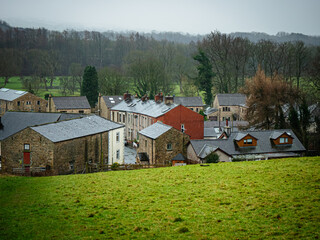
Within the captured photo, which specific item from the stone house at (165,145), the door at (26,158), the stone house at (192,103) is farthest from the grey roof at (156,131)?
the stone house at (192,103)

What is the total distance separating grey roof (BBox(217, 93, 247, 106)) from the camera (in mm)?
81500

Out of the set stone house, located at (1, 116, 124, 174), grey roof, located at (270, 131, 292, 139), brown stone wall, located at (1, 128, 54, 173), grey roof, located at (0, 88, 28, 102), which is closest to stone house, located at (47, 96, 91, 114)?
grey roof, located at (0, 88, 28, 102)

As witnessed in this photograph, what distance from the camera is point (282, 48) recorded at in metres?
90.2

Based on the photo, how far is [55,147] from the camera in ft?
107

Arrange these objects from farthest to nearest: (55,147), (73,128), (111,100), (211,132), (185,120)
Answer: (111,100)
(211,132)
(185,120)
(73,128)
(55,147)

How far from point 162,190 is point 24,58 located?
359ft

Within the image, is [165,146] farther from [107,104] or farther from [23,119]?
[107,104]

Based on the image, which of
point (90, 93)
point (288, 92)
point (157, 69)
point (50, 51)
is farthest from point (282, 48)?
point (50, 51)

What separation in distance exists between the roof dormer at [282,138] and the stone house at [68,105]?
159ft

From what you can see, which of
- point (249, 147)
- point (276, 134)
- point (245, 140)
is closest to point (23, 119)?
point (245, 140)

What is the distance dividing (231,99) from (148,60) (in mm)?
29219

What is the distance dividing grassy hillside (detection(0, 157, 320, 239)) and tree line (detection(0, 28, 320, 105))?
158ft

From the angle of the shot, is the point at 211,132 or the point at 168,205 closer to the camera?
the point at 168,205

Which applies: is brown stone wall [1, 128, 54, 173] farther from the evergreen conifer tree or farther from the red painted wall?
the evergreen conifer tree
